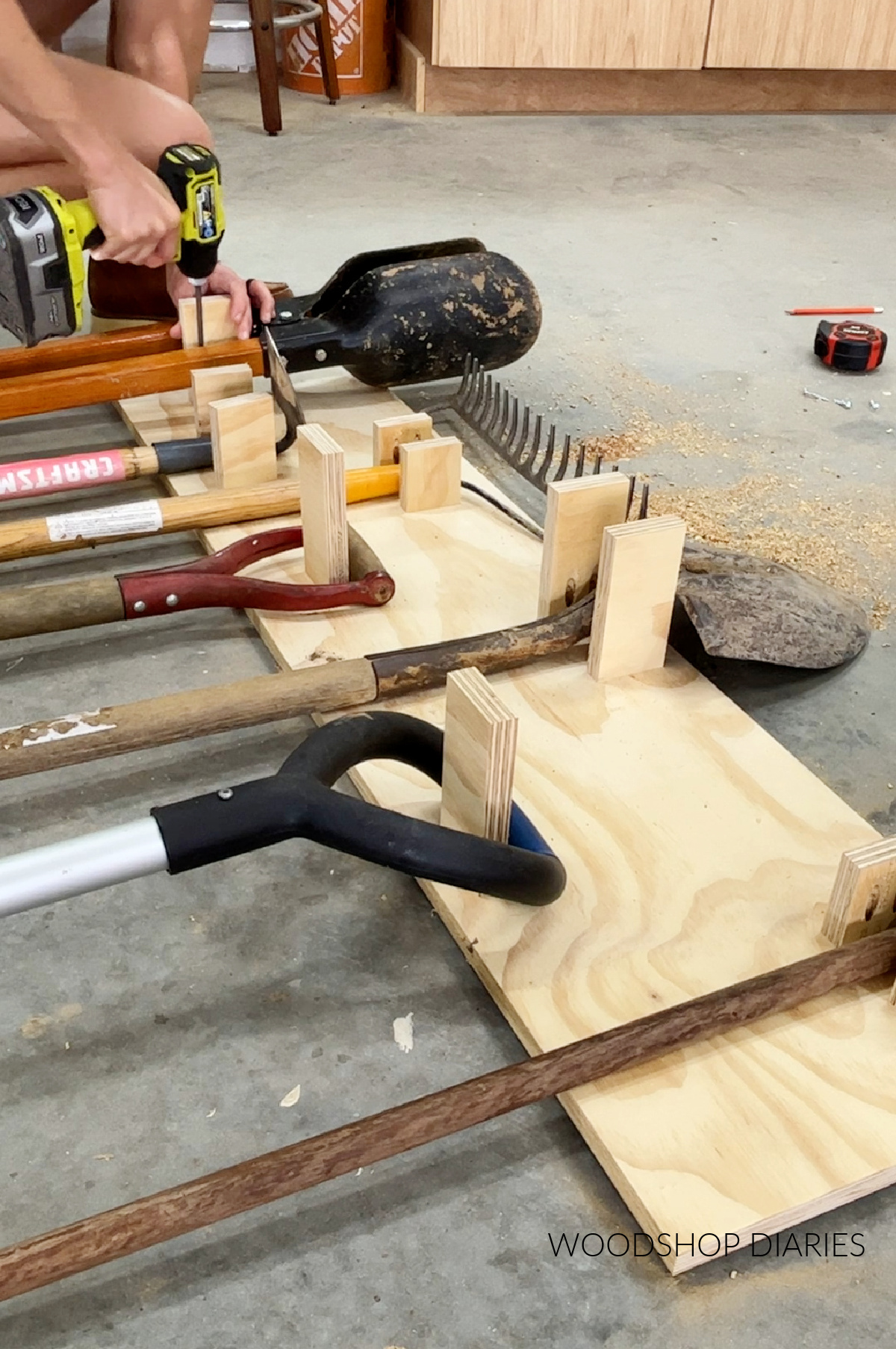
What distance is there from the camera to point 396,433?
1.92 metres

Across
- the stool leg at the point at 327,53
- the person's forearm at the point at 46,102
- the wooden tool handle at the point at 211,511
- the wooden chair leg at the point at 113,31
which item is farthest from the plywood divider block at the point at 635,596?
the stool leg at the point at 327,53

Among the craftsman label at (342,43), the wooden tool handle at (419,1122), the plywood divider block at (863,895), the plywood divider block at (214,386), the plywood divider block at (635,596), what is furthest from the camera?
the craftsman label at (342,43)

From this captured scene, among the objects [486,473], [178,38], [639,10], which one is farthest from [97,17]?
[486,473]

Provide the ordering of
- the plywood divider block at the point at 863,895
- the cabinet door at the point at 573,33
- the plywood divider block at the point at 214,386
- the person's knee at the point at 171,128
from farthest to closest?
the cabinet door at the point at 573,33, the person's knee at the point at 171,128, the plywood divider block at the point at 214,386, the plywood divider block at the point at 863,895

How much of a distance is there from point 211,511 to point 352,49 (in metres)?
3.29

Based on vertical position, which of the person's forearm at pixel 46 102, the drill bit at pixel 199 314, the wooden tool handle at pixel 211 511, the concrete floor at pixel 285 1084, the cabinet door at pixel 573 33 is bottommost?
the concrete floor at pixel 285 1084

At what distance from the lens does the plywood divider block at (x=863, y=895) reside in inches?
43.3

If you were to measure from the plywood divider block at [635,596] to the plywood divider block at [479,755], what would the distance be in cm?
29

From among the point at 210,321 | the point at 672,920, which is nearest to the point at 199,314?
the point at 210,321

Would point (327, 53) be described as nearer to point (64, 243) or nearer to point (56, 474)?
point (64, 243)

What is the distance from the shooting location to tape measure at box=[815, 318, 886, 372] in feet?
8.13

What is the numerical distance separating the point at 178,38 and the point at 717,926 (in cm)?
205

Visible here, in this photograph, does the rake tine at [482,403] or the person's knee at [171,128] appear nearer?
the rake tine at [482,403]

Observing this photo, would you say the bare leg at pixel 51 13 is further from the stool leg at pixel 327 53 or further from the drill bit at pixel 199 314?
the stool leg at pixel 327 53
